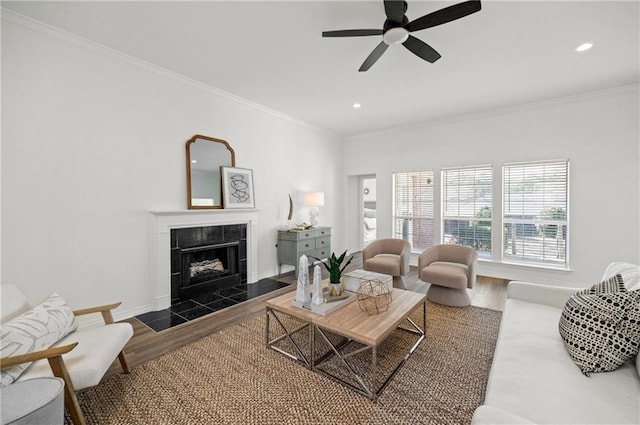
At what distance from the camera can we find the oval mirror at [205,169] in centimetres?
355

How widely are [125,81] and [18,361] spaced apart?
280 centimetres

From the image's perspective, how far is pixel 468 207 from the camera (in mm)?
4887

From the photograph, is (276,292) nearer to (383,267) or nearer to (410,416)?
(383,267)

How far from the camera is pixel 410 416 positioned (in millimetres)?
1598

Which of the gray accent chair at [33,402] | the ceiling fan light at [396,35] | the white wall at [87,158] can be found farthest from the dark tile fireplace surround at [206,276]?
the ceiling fan light at [396,35]

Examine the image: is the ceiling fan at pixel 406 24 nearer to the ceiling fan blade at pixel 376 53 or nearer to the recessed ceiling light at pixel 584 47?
the ceiling fan blade at pixel 376 53

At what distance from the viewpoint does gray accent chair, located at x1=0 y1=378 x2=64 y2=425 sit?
1.09 m

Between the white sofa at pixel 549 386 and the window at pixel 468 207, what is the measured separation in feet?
9.88

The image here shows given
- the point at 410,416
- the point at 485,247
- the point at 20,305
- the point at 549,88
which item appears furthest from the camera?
the point at 485,247

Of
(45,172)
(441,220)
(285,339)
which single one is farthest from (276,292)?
(441,220)

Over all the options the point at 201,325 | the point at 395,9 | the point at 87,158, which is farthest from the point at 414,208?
the point at 87,158

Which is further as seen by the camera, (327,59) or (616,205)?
(616,205)

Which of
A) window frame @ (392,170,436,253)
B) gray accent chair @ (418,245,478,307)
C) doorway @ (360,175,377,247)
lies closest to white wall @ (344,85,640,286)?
window frame @ (392,170,436,253)

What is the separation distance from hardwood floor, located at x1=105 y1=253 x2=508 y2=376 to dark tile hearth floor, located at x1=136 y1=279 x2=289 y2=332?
10 cm
